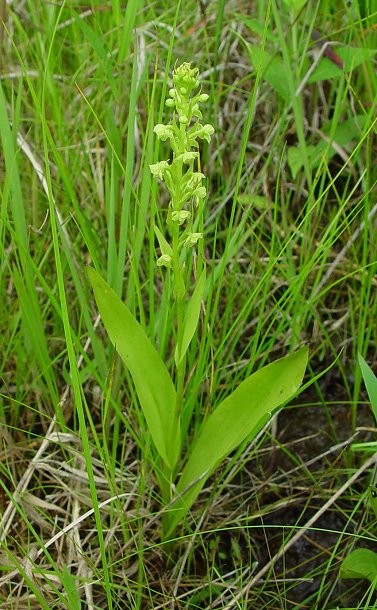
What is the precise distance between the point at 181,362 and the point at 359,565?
0.54 meters

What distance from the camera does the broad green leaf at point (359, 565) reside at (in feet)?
4.33

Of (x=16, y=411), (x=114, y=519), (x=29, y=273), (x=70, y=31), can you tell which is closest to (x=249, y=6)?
(x=70, y=31)

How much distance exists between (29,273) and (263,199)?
0.78 m

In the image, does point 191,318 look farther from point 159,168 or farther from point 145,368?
point 159,168

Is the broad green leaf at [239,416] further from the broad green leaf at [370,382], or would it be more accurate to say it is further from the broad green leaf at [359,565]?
the broad green leaf at [359,565]

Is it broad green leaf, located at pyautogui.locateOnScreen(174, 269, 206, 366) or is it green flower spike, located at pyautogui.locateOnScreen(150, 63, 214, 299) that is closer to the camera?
green flower spike, located at pyautogui.locateOnScreen(150, 63, 214, 299)

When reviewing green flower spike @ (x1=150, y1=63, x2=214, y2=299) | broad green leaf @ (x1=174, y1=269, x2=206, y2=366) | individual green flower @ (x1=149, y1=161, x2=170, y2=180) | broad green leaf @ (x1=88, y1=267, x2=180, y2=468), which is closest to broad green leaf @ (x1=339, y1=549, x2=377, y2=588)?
broad green leaf @ (x1=88, y1=267, x2=180, y2=468)

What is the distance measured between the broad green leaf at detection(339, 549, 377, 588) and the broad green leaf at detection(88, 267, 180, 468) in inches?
15.8

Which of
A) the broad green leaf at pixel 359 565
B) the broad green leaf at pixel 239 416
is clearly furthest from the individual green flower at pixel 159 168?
the broad green leaf at pixel 359 565

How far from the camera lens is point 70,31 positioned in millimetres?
2371

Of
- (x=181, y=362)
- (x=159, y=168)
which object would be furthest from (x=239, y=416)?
(x=159, y=168)

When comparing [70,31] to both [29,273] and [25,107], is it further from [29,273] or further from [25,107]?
[29,273]

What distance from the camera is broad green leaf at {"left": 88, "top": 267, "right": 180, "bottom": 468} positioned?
127 cm

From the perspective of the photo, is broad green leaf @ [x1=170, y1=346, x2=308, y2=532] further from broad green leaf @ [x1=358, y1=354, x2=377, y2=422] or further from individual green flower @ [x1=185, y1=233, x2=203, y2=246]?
individual green flower @ [x1=185, y1=233, x2=203, y2=246]
